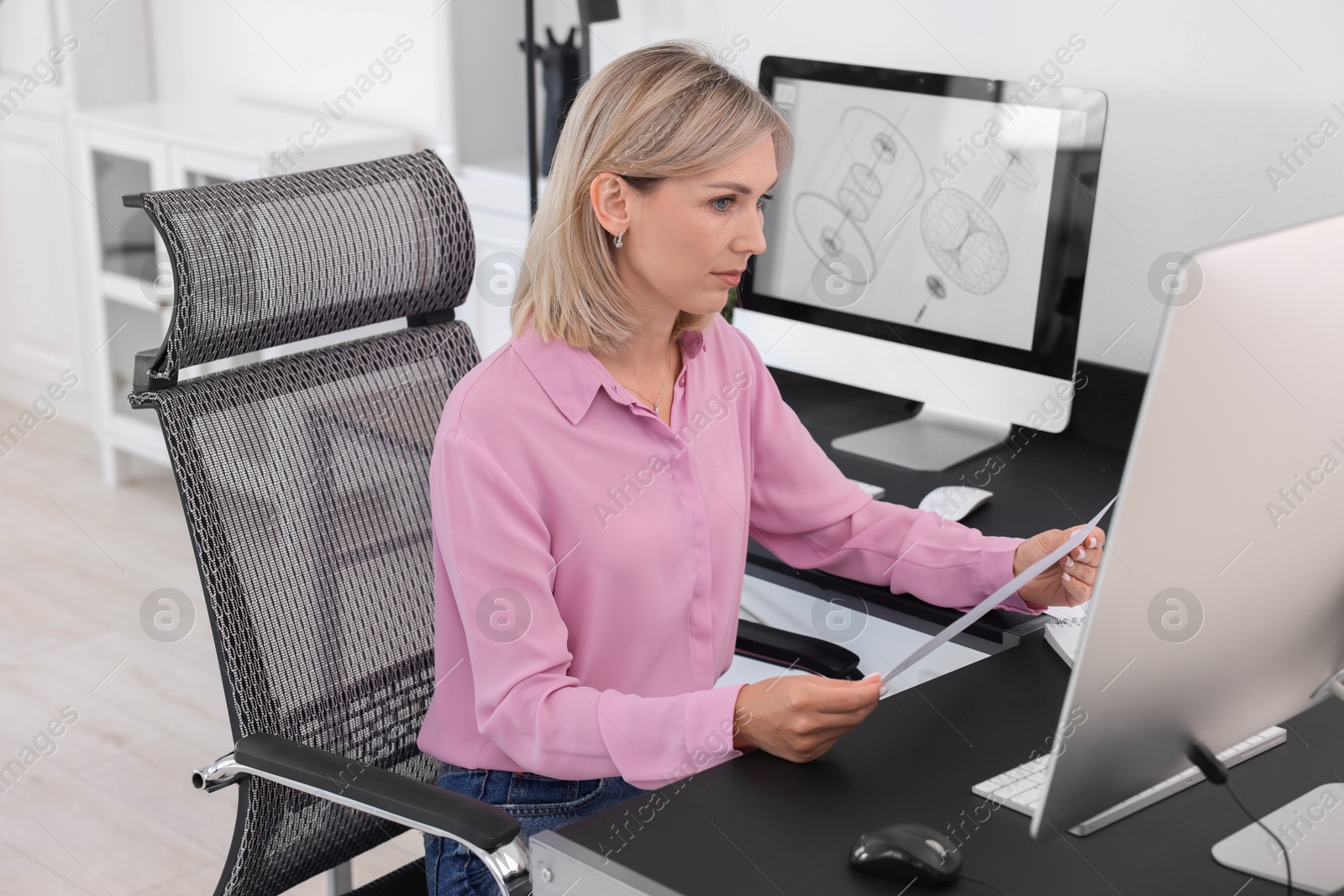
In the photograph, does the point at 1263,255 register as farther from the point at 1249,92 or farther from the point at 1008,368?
the point at 1249,92

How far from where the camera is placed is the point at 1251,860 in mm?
926

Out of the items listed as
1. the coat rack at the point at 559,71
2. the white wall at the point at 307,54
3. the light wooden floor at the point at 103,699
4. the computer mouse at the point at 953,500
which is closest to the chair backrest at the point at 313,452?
the computer mouse at the point at 953,500

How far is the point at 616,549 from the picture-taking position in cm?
121

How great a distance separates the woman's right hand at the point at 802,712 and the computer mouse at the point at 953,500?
2.10 ft

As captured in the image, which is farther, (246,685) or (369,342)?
(369,342)

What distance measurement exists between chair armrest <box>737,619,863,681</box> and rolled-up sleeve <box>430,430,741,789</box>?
0.32m

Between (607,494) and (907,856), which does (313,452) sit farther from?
(907,856)

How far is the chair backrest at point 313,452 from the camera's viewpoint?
48.8 inches

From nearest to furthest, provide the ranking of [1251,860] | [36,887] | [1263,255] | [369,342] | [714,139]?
[1263,255] < [1251,860] < [714,139] < [369,342] < [36,887]

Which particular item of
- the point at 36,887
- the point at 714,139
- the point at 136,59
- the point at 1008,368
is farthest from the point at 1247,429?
the point at 136,59

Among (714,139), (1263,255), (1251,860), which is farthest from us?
(714,139)

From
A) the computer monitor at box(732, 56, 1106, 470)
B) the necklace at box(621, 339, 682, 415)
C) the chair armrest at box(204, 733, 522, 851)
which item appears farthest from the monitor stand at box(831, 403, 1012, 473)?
the chair armrest at box(204, 733, 522, 851)

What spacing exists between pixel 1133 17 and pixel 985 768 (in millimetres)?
1274

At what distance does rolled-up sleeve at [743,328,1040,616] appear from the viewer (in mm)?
1397
